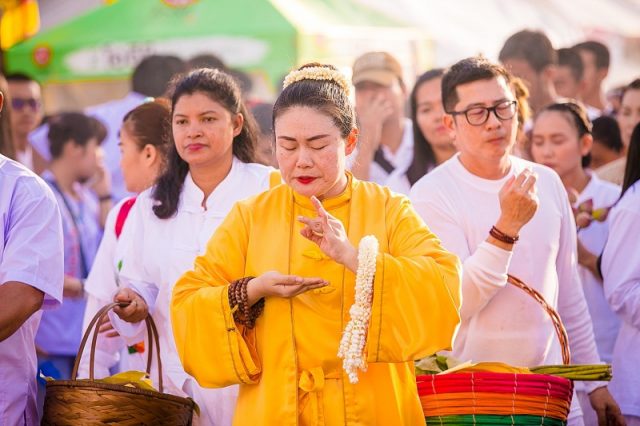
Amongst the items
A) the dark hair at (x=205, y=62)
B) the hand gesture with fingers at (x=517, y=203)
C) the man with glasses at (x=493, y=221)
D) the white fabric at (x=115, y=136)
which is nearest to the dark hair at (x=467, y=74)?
the man with glasses at (x=493, y=221)

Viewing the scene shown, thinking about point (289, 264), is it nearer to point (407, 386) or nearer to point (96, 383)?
point (407, 386)

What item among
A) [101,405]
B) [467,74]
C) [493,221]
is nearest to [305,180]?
[101,405]

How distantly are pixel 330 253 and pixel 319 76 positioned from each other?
750mm

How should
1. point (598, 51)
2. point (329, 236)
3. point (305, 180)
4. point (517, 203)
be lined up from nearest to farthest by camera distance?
point (329, 236), point (305, 180), point (517, 203), point (598, 51)

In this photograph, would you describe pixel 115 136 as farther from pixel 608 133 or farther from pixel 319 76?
pixel 319 76

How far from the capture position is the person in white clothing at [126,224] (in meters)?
5.34

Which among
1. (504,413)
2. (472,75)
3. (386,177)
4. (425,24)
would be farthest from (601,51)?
(504,413)

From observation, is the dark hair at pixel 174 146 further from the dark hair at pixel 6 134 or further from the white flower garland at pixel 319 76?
the white flower garland at pixel 319 76

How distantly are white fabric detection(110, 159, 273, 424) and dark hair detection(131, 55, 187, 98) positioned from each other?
3.68 m

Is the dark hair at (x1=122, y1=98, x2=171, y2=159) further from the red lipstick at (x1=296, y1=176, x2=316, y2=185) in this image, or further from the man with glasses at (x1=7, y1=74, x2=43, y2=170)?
the man with glasses at (x1=7, y1=74, x2=43, y2=170)

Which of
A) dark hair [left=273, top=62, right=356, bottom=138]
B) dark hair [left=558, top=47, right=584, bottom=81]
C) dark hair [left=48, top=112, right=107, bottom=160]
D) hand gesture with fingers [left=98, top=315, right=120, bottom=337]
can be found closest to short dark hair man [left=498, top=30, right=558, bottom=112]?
dark hair [left=558, top=47, right=584, bottom=81]

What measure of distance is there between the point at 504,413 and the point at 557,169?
274cm

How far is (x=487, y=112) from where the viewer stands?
15.8 ft

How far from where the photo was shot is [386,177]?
24.6 feet
